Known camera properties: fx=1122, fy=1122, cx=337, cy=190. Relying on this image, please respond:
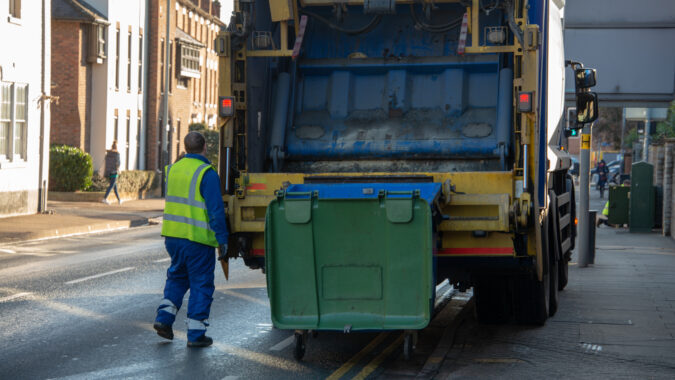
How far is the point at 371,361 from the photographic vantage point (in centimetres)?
827

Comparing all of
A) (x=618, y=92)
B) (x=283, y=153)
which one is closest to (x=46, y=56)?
(x=618, y=92)

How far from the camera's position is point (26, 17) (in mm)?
26734

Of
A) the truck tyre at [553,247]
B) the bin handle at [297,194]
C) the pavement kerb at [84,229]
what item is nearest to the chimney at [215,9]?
the pavement kerb at [84,229]

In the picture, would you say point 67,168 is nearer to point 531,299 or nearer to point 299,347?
point 531,299

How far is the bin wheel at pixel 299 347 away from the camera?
809 cm

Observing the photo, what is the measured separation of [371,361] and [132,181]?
1183 inches

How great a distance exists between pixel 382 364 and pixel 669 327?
11.3 ft

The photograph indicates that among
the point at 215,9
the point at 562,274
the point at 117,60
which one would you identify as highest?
the point at 215,9

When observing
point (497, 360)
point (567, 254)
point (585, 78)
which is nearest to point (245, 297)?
point (567, 254)

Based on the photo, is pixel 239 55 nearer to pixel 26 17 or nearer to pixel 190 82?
pixel 26 17

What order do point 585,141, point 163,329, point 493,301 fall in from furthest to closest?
point 585,141, point 493,301, point 163,329

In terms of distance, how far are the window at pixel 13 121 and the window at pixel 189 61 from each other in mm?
19455

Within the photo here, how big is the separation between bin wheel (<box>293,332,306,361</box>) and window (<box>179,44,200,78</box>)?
38734 millimetres

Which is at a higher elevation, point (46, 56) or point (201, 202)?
point (46, 56)
